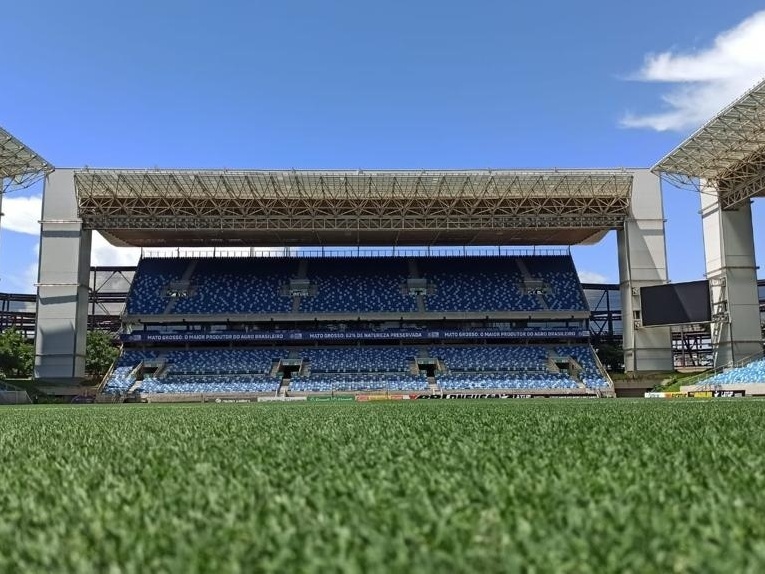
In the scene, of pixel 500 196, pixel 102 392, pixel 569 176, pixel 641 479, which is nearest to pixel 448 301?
pixel 500 196

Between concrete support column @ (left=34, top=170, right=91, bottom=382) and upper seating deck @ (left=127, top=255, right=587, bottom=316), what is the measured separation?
21.6 feet

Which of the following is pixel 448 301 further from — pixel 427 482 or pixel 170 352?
pixel 427 482

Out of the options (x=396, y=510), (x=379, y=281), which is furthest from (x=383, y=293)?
(x=396, y=510)

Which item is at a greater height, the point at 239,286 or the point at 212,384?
the point at 239,286

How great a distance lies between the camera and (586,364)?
49.7 metres

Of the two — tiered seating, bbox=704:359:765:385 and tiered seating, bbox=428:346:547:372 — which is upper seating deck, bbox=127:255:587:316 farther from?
tiered seating, bbox=704:359:765:385

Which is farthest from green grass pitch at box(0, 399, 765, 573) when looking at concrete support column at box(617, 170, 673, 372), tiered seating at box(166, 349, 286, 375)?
tiered seating at box(166, 349, 286, 375)

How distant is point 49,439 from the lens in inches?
296

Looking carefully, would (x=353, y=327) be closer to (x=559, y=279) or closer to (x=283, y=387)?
(x=283, y=387)

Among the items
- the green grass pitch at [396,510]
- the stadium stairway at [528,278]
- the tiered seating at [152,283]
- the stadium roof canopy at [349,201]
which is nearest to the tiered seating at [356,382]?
the stadium roof canopy at [349,201]

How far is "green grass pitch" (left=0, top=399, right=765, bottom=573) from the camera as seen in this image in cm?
203

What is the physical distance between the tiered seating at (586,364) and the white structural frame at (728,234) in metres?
7.77

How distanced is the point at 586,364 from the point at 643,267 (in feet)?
27.3

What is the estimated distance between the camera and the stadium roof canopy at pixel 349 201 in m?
46.6
